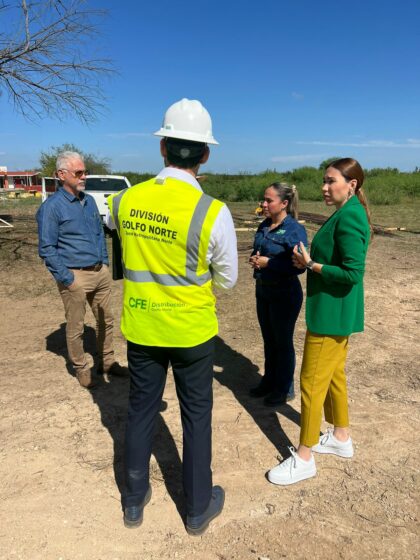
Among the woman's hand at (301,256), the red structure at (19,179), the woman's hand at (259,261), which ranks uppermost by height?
the woman's hand at (301,256)

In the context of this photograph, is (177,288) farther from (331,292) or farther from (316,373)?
(316,373)

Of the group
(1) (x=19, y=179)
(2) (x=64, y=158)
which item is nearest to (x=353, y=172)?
(2) (x=64, y=158)

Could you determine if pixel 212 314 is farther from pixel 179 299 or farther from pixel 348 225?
pixel 348 225

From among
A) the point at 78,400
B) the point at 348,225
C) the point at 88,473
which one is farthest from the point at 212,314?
the point at 78,400

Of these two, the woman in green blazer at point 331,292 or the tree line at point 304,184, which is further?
the tree line at point 304,184

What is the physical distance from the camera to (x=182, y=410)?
2223 millimetres

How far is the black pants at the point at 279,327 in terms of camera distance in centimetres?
344

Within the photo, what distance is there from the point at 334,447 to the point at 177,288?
5.87 ft

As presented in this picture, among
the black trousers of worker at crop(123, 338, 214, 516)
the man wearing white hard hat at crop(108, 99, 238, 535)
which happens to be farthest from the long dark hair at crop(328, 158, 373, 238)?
the black trousers of worker at crop(123, 338, 214, 516)

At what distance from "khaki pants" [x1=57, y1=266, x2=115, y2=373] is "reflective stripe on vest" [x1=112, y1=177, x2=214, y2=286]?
70.1 inches

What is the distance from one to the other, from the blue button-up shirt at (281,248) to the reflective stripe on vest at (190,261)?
1344mm

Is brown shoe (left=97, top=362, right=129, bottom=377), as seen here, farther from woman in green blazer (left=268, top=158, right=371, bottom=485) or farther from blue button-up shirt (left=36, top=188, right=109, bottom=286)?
woman in green blazer (left=268, top=158, right=371, bottom=485)

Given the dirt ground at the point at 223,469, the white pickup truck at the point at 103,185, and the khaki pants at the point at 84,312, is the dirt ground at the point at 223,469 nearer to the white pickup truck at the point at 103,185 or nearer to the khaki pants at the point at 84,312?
the khaki pants at the point at 84,312

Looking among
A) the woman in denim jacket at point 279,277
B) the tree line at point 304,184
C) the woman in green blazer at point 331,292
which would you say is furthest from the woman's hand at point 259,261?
the tree line at point 304,184
